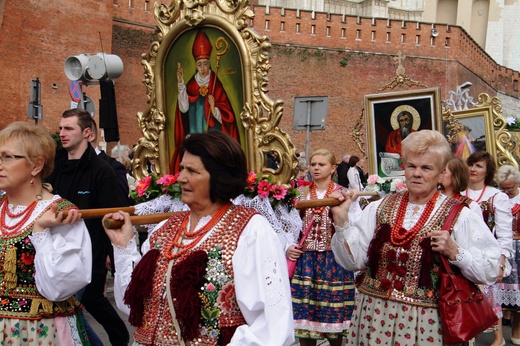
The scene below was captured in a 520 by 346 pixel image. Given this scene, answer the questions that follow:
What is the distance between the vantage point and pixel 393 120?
1012cm

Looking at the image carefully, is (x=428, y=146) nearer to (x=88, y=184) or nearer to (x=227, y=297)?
(x=227, y=297)

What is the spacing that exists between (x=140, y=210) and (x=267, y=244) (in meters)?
1.82

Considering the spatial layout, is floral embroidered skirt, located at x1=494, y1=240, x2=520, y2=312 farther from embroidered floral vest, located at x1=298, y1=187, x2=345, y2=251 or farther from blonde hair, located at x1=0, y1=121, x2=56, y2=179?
blonde hair, located at x1=0, y1=121, x2=56, y2=179

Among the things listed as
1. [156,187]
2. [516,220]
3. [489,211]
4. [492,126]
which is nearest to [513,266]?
[516,220]

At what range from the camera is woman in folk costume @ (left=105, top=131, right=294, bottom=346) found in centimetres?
293

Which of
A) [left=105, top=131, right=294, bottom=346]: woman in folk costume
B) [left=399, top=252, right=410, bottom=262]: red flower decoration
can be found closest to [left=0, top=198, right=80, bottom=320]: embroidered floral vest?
[left=105, top=131, right=294, bottom=346]: woman in folk costume

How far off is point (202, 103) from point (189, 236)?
1827 millimetres

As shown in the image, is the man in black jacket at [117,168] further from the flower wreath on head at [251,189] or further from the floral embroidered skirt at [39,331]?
the floral embroidered skirt at [39,331]

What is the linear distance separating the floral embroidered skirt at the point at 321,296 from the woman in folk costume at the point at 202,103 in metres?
2.27

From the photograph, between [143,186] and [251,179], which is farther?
[143,186]

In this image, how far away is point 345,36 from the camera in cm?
3681

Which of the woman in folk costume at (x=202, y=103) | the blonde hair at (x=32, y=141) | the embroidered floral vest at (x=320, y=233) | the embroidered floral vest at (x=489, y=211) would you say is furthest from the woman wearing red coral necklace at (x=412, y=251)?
the embroidered floral vest at (x=489, y=211)

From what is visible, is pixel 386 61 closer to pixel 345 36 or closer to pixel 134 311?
pixel 345 36

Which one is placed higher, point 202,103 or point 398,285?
point 202,103
